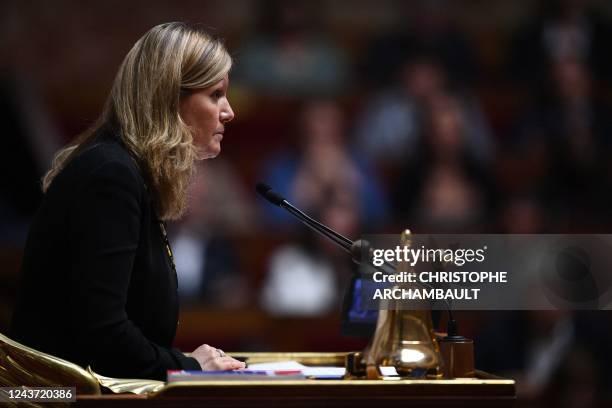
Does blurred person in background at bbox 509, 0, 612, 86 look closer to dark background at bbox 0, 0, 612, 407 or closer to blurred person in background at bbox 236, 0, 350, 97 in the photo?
dark background at bbox 0, 0, 612, 407

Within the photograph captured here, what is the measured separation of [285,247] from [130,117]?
10.0ft

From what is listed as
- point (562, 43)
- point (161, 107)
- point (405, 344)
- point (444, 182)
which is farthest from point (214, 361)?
point (562, 43)

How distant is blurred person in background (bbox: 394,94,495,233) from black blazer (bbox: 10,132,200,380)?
11.2 ft

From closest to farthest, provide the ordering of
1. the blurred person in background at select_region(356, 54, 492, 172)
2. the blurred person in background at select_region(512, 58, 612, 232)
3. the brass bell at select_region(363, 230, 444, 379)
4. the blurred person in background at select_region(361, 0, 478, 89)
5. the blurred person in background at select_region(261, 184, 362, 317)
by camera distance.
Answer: the brass bell at select_region(363, 230, 444, 379) → the blurred person in background at select_region(261, 184, 362, 317) → the blurred person in background at select_region(512, 58, 612, 232) → the blurred person in background at select_region(356, 54, 492, 172) → the blurred person in background at select_region(361, 0, 478, 89)

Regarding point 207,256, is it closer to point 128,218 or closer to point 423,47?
point 423,47

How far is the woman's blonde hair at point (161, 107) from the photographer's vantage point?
1.88 m

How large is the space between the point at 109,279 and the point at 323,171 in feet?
11.7

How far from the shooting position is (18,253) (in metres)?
4.72

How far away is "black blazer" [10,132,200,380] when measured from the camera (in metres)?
1.70

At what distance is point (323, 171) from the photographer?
17.2 ft

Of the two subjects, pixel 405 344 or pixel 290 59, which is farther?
pixel 290 59

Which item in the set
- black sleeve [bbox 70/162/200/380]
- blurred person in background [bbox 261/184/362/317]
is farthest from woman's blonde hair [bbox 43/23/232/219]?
blurred person in background [bbox 261/184/362/317]

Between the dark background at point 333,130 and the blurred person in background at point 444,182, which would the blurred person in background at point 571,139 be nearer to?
the dark background at point 333,130

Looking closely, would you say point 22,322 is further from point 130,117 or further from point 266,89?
point 266,89
